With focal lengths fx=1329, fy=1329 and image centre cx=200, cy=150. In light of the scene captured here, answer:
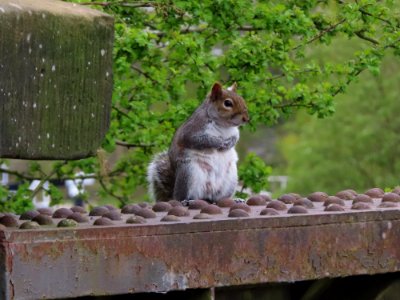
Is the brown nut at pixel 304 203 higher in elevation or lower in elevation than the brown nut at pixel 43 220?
higher

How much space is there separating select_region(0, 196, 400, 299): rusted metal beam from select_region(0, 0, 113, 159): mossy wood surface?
0.51 metres

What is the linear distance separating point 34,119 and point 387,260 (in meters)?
1.99

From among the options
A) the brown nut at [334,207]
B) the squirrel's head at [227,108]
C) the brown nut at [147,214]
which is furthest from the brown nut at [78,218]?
the squirrel's head at [227,108]

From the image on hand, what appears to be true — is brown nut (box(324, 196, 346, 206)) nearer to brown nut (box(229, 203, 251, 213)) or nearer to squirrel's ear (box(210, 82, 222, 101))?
brown nut (box(229, 203, 251, 213))

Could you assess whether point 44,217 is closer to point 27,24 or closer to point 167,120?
point 27,24

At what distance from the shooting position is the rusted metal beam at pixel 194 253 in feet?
14.0

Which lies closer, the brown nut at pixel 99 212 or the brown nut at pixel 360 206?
the brown nut at pixel 360 206

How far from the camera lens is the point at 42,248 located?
428cm

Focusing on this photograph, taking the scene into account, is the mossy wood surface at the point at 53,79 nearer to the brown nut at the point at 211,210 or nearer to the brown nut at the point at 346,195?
the brown nut at the point at 211,210

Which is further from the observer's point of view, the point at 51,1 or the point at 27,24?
the point at 51,1

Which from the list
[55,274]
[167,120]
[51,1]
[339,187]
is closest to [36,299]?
[55,274]

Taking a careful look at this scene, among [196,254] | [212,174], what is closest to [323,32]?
[212,174]

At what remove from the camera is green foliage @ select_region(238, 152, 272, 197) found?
44.1 feet

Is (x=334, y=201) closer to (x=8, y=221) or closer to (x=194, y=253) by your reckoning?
(x=194, y=253)
